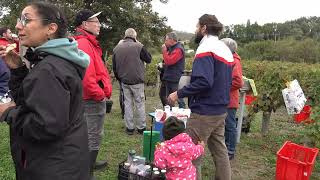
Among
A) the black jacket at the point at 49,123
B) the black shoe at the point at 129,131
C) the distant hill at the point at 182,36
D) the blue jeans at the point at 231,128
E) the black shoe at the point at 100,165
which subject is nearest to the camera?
the black jacket at the point at 49,123

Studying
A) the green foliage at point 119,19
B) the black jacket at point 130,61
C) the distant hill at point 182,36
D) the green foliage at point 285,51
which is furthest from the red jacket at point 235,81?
the green foliage at point 285,51

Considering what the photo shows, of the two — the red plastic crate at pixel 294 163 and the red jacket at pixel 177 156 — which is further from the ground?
the red jacket at pixel 177 156

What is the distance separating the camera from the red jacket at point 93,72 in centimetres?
409

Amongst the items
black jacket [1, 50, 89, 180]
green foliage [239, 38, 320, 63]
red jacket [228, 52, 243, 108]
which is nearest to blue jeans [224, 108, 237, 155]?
red jacket [228, 52, 243, 108]

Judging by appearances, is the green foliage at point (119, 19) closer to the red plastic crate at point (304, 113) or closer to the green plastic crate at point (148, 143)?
the red plastic crate at point (304, 113)

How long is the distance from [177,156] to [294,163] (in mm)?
1562

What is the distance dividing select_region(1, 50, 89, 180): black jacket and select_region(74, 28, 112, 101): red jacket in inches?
74.1

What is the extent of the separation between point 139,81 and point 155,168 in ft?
10.7

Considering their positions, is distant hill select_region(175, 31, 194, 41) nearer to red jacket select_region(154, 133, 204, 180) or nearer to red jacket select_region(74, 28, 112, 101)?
red jacket select_region(74, 28, 112, 101)

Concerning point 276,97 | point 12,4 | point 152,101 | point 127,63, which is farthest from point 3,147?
point 12,4

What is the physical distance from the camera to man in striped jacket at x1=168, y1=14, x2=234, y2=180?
3.80 metres

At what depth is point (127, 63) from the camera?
22.4 ft

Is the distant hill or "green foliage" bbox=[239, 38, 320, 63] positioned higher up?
the distant hill

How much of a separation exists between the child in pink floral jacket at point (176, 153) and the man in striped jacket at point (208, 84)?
0.27 meters
